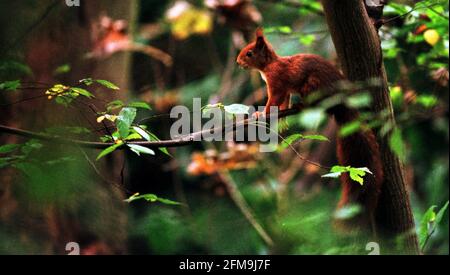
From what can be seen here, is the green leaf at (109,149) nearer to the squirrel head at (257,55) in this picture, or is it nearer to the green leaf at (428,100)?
the squirrel head at (257,55)

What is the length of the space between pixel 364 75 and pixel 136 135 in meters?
0.74

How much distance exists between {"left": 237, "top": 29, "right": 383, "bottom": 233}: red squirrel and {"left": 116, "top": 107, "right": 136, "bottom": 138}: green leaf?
2.66ft

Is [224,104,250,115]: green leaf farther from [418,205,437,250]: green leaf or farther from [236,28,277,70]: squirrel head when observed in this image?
[236,28,277,70]: squirrel head

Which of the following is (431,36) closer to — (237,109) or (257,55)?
(257,55)

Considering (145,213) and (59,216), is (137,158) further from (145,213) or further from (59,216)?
(59,216)

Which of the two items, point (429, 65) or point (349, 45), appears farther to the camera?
point (429, 65)

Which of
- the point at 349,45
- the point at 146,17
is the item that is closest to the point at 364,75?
the point at 349,45

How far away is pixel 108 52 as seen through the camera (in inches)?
118

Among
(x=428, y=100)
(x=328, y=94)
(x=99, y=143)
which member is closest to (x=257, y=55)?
(x=328, y=94)

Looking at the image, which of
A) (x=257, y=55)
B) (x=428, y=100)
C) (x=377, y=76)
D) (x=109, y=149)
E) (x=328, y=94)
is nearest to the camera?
(x=109, y=149)

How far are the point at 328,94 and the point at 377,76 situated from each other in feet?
0.67

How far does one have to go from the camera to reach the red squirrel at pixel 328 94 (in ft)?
6.05

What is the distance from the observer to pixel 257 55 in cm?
226

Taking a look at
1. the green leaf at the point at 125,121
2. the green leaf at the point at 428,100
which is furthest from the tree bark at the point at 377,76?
the green leaf at the point at 125,121
